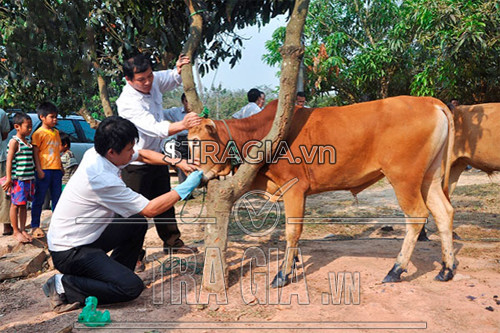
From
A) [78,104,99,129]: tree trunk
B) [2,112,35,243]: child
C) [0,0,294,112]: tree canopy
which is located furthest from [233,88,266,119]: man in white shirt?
[2,112,35,243]: child

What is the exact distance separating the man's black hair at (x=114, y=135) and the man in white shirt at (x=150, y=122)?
0.50 metres

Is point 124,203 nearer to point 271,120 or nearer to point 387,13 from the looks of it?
point 271,120

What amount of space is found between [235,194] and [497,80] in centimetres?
1043

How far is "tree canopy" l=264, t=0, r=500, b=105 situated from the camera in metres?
8.62

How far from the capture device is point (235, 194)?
3.84 metres

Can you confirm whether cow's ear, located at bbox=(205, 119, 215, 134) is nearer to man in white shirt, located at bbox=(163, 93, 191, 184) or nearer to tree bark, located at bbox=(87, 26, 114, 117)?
man in white shirt, located at bbox=(163, 93, 191, 184)

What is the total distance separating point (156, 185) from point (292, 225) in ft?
4.90

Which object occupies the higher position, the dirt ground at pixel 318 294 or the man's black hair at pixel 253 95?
the man's black hair at pixel 253 95

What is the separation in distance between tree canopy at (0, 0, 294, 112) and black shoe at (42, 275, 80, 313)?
2.68 m

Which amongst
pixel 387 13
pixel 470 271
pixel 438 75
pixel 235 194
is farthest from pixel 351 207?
pixel 387 13

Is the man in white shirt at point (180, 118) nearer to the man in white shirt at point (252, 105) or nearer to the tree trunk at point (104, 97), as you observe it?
the tree trunk at point (104, 97)

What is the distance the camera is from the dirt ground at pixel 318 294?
10.1 feet

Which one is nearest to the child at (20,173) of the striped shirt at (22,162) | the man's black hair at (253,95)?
the striped shirt at (22,162)

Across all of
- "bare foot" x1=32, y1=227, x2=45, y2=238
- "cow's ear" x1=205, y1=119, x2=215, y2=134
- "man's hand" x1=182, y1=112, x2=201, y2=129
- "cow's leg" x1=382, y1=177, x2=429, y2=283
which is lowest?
"bare foot" x1=32, y1=227, x2=45, y2=238
